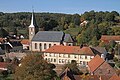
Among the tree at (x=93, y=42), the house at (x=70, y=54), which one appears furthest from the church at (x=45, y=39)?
the house at (x=70, y=54)

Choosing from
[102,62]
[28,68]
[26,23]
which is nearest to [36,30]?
[102,62]

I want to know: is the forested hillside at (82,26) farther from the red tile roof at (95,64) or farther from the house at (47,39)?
the red tile roof at (95,64)

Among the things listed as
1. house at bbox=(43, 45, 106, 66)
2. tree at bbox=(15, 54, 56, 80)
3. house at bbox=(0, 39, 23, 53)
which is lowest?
house at bbox=(0, 39, 23, 53)

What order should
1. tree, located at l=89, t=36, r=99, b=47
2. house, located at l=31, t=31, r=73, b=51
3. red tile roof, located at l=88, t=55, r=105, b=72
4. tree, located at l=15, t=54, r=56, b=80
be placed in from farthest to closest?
tree, located at l=89, t=36, r=99, b=47 < house, located at l=31, t=31, r=73, b=51 < red tile roof, located at l=88, t=55, r=105, b=72 < tree, located at l=15, t=54, r=56, b=80

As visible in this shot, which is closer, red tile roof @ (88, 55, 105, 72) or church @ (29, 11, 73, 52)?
red tile roof @ (88, 55, 105, 72)

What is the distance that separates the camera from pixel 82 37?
74000 millimetres

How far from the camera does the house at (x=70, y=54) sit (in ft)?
174

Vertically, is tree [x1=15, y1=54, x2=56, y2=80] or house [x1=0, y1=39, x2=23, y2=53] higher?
tree [x1=15, y1=54, x2=56, y2=80]

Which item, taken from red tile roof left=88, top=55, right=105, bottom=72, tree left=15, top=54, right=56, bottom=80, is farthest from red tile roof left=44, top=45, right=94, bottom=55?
tree left=15, top=54, right=56, bottom=80

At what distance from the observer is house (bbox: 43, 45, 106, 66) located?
5319 centimetres

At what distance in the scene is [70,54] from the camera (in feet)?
180

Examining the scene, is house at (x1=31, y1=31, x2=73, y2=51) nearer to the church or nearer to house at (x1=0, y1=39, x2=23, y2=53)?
the church

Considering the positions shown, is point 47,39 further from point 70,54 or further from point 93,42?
point 70,54

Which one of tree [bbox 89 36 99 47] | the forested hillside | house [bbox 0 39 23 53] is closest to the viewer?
house [bbox 0 39 23 53]
